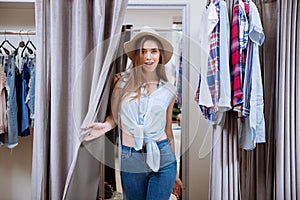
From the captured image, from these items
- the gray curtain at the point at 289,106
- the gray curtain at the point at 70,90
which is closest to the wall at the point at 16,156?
the gray curtain at the point at 70,90

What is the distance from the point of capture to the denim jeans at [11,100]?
216cm

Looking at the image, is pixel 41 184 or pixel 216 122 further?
pixel 216 122

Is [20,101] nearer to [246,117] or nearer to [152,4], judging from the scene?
[152,4]

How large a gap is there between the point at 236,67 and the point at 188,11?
70 cm

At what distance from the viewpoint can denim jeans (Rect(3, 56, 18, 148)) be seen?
216 centimetres

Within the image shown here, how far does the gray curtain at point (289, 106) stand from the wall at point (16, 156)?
4.89 feet

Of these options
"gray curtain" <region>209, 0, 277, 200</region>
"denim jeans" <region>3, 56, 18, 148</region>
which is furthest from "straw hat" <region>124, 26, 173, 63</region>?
"denim jeans" <region>3, 56, 18, 148</region>

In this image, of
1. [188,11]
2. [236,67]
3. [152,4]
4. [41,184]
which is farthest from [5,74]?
[236,67]

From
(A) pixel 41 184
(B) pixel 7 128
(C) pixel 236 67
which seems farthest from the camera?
(B) pixel 7 128

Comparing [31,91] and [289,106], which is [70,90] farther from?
[289,106]

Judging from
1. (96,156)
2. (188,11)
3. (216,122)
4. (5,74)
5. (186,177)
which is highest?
(188,11)

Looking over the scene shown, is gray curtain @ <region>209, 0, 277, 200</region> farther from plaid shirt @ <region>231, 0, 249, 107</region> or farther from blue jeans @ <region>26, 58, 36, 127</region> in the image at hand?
blue jeans @ <region>26, 58, 36, 127</region>

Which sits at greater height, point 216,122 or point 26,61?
point 26,61

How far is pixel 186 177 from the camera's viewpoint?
2203mm
